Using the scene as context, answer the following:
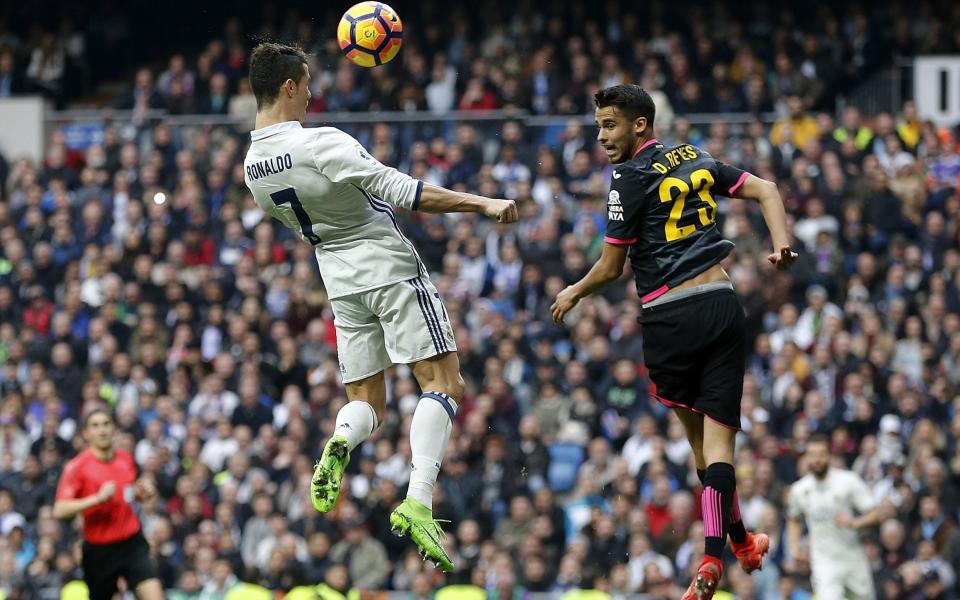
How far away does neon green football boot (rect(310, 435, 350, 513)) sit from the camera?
8.40m

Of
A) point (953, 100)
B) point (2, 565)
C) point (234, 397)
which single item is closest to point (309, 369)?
point (234, 397)

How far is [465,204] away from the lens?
8.14 meters

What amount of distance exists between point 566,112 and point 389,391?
510 cm

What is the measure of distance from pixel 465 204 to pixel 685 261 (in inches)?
45.9

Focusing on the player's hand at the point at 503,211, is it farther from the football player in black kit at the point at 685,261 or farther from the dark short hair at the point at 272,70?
the dark short hair at the point at 272,70

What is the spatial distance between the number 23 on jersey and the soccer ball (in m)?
1.82

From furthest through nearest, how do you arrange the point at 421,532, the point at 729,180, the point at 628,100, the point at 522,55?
the point at 522,55
the point at 729,180
the point at 628,100
the point at 421,532

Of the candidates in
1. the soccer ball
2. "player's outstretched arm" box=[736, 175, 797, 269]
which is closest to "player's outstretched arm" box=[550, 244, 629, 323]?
"player's outstretched arm" box=[736, 175, 797, 269]

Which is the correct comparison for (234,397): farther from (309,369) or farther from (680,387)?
(680,387)

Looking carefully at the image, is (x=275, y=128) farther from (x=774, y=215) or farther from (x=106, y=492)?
(x=106, y=492)

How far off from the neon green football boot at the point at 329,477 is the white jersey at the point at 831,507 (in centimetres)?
626

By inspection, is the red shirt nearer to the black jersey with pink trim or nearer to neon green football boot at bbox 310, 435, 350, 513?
neon green football boot at bbox 310, 435, 350, 513

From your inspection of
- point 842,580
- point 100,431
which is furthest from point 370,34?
point 842,580

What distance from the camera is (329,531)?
15305mm
